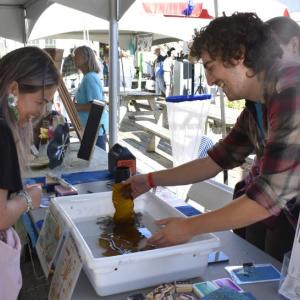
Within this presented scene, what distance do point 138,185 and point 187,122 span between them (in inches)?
61.9

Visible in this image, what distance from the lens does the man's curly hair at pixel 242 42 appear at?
3.04 ft

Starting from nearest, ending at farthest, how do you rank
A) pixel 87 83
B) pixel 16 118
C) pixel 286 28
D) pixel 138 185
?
pixel 16 118, pixel 138 185, pixel 286 28, pixel 87 83

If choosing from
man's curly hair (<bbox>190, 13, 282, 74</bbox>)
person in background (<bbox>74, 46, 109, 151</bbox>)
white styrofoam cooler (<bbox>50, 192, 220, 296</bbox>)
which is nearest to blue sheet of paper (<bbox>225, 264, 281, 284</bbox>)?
white styrofoam cooler (<bbox>50, 192, 220, 296</bbox>)

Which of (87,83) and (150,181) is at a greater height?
(87,83)

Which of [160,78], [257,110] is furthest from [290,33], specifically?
[160,78]

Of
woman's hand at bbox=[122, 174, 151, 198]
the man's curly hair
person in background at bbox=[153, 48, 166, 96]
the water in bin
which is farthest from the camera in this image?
person in background at bbox=[153, 48, 166, 96]

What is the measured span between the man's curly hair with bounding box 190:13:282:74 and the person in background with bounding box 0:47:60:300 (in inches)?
16.4

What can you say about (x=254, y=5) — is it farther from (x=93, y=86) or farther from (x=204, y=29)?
(x=204, y=29)

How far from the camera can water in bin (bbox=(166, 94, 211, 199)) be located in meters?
2.72

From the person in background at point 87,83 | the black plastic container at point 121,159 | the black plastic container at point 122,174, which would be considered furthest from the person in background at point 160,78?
the black plastic container at point 122,174

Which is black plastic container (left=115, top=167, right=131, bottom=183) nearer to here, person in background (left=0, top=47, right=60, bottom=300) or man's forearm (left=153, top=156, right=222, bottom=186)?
man's forearm (left=153, top=156, right=222, bottom=186)

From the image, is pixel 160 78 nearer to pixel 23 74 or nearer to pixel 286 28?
pixel 286 28

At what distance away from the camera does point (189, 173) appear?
132 centimetres

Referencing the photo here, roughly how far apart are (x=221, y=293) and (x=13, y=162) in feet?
1.70
